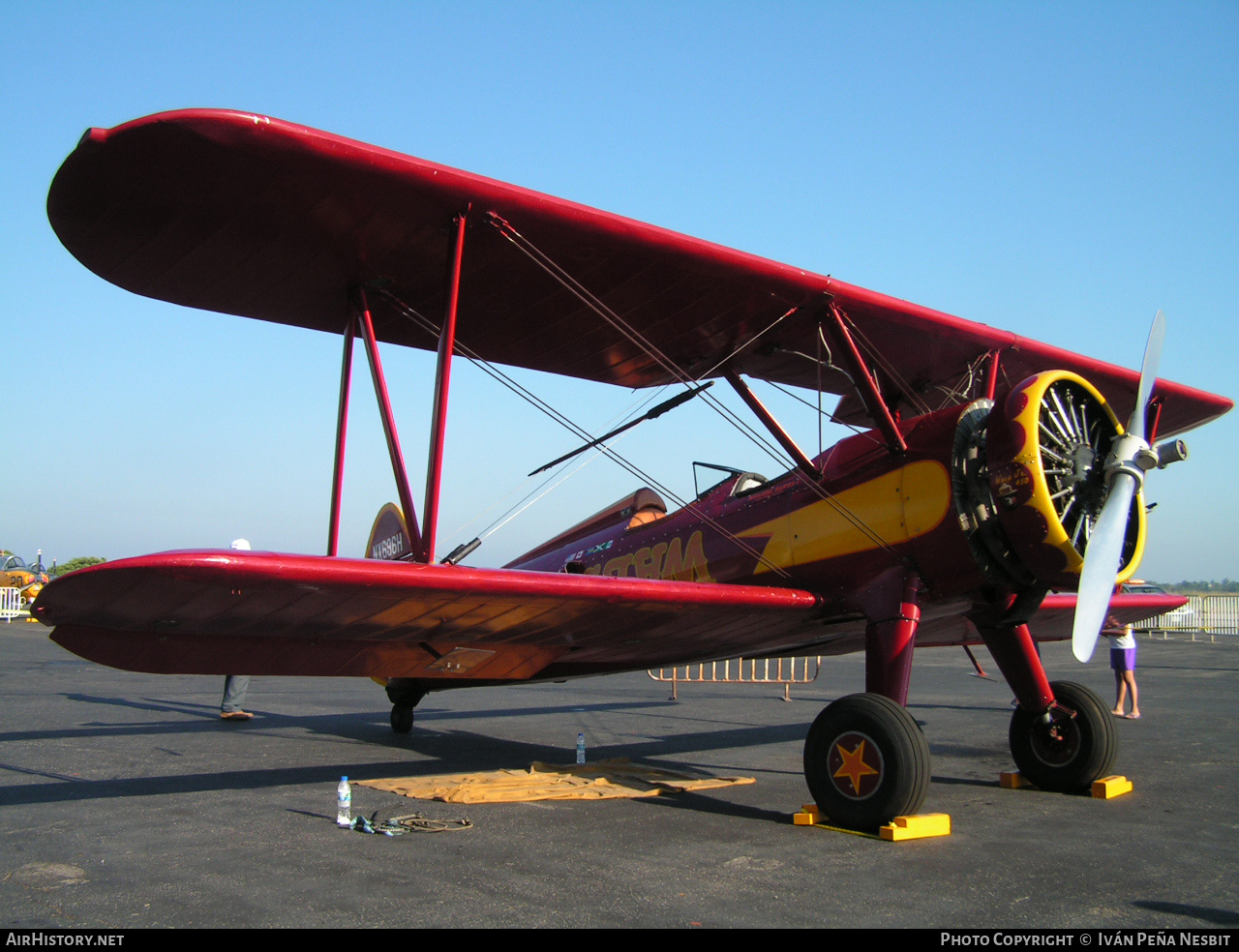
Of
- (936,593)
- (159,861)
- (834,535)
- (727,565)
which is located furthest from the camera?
(727,565)

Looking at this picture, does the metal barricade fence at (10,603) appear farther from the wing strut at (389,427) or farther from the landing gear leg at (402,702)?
the wing strut at (389,427)

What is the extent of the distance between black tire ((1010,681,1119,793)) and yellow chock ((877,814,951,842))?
1.87 m

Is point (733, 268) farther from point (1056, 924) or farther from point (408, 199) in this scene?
point (1056, 924)

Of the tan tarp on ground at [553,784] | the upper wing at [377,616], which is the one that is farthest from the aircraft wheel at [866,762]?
the tan tarp on ground at [553,784]

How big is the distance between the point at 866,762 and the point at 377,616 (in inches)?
109

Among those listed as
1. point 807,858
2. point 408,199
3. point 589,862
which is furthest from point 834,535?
point 408,199

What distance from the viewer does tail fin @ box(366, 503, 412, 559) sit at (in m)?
9.66

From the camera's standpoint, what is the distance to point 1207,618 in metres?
39.8

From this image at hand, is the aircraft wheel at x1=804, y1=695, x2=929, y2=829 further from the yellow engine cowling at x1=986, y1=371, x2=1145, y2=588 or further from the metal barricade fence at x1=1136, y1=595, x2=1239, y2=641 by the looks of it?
the metal barricade fence at x1=1136, y1=595, x2=1239, y2=641

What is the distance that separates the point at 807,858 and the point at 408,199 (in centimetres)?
398

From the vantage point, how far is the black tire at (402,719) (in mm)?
9328

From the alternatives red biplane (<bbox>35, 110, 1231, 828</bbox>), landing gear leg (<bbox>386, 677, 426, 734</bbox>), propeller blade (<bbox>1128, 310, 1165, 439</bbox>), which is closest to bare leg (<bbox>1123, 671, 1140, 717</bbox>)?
red biplane (<bbox>35, 110, 1231, 828</bbox>)

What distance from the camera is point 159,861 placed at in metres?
4.14

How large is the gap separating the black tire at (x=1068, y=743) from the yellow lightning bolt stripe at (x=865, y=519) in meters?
1.82
